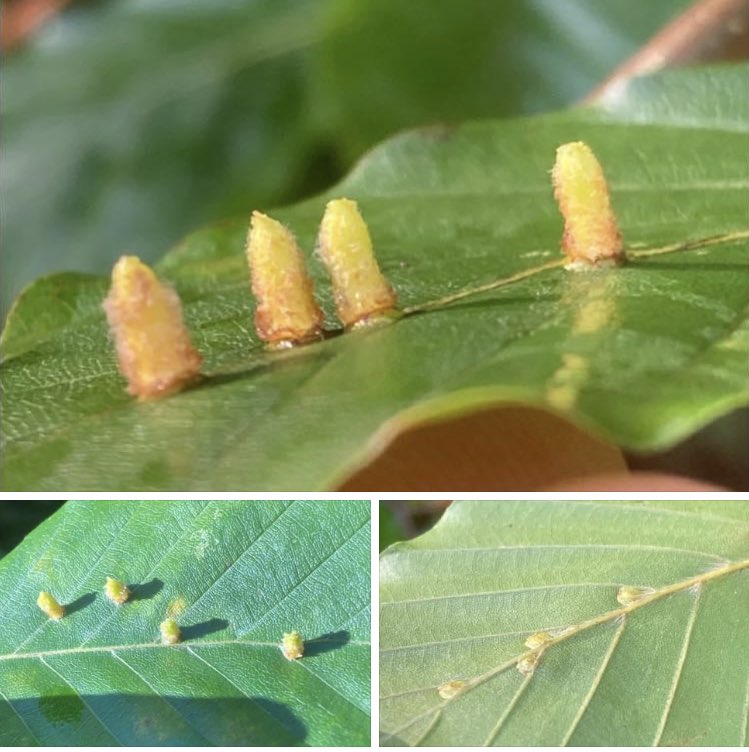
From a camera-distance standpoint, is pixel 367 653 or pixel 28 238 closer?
pixel 367 653

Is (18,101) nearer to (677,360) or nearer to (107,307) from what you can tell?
(107,307)

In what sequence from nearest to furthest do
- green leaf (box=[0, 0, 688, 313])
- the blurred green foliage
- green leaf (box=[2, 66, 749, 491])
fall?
1. green leaf (box=[2, 66, 749, 491])
2. the blurred green foliage
3. green leaf (box=[0, 0, 688, 313])

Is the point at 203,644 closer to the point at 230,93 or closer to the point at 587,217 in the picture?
the point at 587,217

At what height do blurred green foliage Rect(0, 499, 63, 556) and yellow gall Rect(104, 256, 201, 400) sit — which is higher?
yellow gall Rect(104, 256, 201, 400)

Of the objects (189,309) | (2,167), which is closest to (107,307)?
(189,309)

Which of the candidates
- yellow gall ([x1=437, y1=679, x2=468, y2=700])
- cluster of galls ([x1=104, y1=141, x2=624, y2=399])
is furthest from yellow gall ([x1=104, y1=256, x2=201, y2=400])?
yellow gall ([x1=437, y1=679, x2=468, y2=700])

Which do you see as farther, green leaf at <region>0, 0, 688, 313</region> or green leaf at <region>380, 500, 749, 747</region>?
green leaf at <region>0, 0, 688, 313</region>

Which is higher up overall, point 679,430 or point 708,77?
point 708,77

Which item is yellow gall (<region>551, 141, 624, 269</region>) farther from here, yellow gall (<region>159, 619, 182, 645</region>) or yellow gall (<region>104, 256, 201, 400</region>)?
yellow gall (<region>159, 619, 182, 645</region>)
